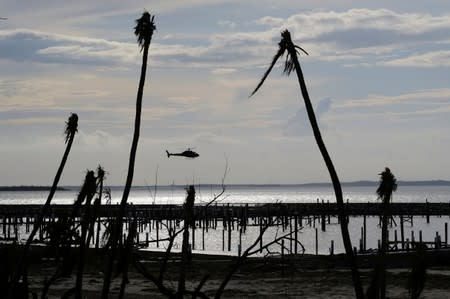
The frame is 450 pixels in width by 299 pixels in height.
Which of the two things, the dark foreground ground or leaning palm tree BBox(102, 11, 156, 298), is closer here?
leaning palm tree BBox(102, 11, 156, 298)

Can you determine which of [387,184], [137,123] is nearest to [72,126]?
[137,123]

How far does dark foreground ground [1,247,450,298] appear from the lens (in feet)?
117

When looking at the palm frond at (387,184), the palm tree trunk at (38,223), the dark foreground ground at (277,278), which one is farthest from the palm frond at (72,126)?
the dark foreground ground at (277,278)

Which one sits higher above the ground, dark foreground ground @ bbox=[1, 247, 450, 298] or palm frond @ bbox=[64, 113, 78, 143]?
palm frond @ bbox=[64, 113, 78, 143]

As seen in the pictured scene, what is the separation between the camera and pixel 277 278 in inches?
1645

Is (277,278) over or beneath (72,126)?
beneath

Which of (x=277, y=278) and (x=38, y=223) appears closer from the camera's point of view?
(x=38, y=223)

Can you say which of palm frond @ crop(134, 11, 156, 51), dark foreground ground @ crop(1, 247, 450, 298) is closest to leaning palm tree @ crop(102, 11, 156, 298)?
palm frond @ crop(134, 11, 156, 51)

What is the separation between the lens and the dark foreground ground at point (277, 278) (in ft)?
117

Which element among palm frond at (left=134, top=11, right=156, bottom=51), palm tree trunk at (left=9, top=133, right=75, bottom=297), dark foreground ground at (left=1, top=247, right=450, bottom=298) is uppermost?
palm frond at (left=134, top=11, right=156, bottom=51)

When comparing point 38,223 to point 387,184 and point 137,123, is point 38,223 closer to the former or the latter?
point 137,123

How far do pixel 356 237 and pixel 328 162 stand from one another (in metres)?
88.3

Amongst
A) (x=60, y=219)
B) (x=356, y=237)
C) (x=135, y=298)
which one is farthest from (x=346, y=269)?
(x=356, y=237)

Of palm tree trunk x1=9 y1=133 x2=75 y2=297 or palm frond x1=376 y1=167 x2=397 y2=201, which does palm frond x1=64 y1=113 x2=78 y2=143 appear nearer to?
palm tree trunk x1=9 y1=133 x2=75 y2=297
